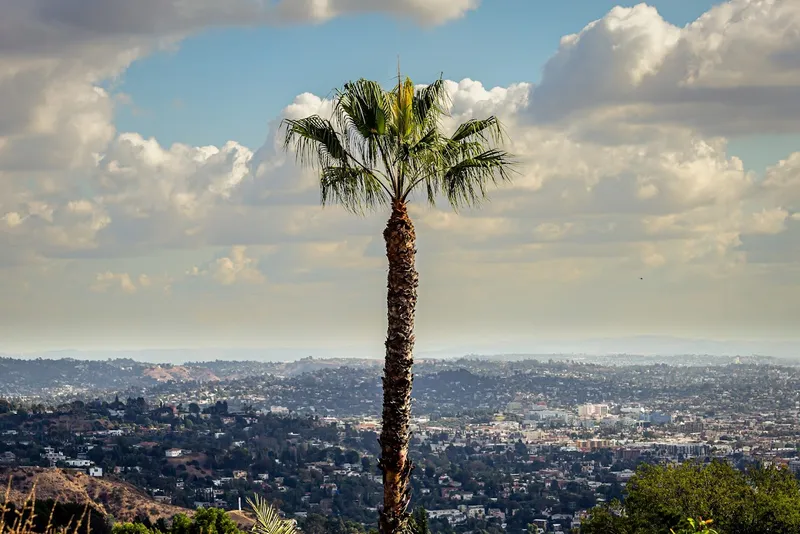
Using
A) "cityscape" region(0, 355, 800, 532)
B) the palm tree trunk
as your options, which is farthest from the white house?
the palm tree trunk

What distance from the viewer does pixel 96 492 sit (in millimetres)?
58406

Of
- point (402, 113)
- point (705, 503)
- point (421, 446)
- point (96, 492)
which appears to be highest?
point (402, 113)

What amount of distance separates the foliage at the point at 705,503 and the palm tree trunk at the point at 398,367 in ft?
39.2

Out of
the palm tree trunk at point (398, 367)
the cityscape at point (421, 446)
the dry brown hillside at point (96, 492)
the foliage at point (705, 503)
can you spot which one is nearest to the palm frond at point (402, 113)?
the palm tree trunk at point (398, 367)

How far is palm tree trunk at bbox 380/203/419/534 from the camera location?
11.3 m

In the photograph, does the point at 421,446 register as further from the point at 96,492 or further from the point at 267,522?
the point at 267,522

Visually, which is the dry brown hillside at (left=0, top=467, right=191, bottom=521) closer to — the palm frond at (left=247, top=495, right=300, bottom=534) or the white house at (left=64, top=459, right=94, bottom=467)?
the white house at (left=64, top=459, right=94, bottom=467)

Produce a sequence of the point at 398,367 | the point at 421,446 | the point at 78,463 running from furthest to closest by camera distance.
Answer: the point at 421,446 < the point at 78,463 < the point at 398,367

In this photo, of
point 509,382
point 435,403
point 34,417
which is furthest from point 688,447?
point 509,382

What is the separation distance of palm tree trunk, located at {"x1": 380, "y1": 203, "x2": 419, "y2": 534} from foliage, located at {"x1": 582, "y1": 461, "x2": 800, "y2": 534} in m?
12.0

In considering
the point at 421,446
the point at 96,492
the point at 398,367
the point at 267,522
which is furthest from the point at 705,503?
the point at 421,446

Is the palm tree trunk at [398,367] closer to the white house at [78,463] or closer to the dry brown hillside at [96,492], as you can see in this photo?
the dry brown hillside at [96,492]

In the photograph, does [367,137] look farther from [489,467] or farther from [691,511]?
[489,467]

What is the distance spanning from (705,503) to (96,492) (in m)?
42.0
